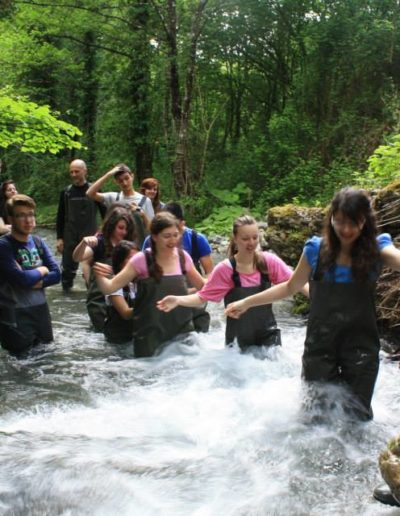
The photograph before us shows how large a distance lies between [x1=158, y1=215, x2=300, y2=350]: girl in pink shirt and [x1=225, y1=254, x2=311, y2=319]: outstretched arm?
28.5 inches

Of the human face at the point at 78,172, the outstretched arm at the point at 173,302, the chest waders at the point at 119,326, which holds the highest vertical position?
the human face at the point at 78,172

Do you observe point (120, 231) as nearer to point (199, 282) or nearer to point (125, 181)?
point (199, 282)

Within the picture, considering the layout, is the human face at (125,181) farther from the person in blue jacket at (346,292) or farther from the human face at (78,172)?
the person in blue jacket at (346,292)

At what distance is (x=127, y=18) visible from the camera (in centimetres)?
1850

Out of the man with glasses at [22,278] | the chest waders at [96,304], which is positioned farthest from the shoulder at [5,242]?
the chest waders at [96,304]

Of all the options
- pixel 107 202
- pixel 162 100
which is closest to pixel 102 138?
pixel 162 100

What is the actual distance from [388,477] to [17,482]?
2.19m

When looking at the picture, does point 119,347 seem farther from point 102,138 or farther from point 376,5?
point 102,138

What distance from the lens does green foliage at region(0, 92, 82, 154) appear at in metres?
7.03

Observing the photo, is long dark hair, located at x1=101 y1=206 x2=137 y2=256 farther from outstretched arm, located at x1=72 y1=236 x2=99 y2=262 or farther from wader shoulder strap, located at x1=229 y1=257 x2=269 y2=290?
wader shoulder strap, located at x1=229 y1=257 x2=269 y2=290

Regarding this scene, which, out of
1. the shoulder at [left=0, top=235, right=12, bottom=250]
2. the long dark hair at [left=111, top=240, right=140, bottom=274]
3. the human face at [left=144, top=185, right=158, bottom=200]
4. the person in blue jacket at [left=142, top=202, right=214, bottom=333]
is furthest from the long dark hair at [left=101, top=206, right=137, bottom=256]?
the human face at [left=144, top=185, right=158, bottom=200]

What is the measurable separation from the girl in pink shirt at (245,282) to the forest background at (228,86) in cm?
888

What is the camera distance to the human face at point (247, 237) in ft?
16.4

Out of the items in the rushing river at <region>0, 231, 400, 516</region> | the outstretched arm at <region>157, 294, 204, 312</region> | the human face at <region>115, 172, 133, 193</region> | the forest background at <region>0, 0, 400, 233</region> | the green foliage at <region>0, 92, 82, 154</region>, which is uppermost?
the forest background at <region>0, 0, 400, 233</region>
